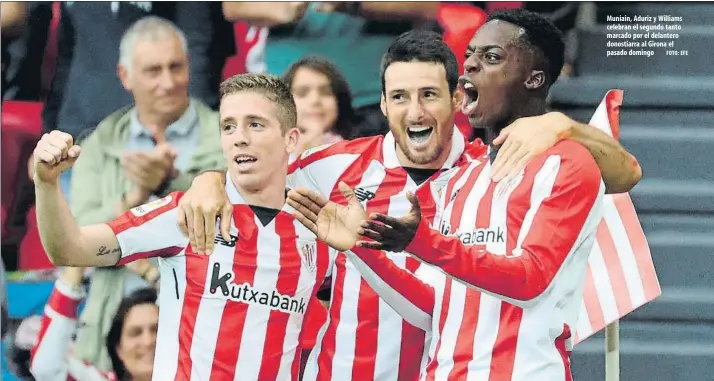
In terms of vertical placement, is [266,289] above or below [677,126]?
below

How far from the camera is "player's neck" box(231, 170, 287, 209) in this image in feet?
7.33

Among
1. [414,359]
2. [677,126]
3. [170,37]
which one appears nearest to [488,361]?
[414,359]

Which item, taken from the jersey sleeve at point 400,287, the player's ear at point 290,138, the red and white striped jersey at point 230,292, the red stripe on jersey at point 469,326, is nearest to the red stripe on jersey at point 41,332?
the red and white striped jersey at point 230,292

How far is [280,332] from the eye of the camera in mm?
2191

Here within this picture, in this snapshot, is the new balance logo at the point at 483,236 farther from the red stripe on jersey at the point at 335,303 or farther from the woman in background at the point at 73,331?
the woman in background at the point at 73,331

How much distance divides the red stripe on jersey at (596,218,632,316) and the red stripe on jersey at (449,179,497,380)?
2.89ft

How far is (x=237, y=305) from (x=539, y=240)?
2.85 ft

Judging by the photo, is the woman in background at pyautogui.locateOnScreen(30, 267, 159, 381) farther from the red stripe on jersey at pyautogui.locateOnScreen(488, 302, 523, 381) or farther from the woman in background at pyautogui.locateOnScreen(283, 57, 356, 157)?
the red stripe on jersey at pyautogui.locateOnScreen(488, 302, 523, 381)

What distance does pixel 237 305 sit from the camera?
2176mm

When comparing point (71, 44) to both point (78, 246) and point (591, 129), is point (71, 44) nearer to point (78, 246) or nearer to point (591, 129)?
point (78, 246)

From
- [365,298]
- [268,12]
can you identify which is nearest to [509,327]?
[365,298]

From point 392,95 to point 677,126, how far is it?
1.09 metres

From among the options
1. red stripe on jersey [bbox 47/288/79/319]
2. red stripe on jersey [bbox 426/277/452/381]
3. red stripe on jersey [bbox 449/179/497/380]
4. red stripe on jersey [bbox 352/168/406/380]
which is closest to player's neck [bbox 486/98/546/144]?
red stripe on jersey [bbox 449/179/497/380]

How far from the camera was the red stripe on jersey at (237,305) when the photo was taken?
2152mm
